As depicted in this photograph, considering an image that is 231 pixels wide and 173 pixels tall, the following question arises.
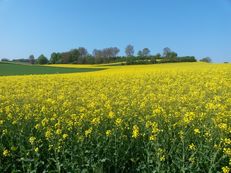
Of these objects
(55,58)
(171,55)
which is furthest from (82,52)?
(171,55)

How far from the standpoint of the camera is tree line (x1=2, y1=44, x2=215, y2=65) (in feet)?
210

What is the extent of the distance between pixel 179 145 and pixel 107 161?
1.23 meters

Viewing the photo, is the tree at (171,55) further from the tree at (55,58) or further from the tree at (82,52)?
the tree at (55,58)

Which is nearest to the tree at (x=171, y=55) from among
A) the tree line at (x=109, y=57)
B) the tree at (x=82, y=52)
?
the tree line at (x=109, y=57)

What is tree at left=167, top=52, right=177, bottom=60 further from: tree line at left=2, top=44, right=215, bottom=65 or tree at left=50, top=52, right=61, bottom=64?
tree at left=50, top=52, right=61, bottom=64

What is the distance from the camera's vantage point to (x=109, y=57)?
261 ft

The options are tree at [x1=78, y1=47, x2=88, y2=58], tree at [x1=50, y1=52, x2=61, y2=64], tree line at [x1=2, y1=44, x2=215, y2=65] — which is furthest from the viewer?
tree at [x1=50, y1=52, x2=61, y2=64]

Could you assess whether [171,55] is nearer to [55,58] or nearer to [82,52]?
[82,52]

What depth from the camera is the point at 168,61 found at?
6269 centimetres

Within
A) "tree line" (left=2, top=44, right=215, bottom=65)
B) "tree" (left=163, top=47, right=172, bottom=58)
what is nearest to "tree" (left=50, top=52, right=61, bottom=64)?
"tree line" (left=2, top=44, right=215, bottom=65)

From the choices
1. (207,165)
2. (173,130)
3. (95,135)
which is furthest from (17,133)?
(207,165)

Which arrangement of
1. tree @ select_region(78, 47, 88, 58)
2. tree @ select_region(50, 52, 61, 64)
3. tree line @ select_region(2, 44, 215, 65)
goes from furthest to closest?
tree @ select_region(50, 52, 61, 64) < tree @ select_region(78, 47, 88, 58) < tree line @ select_region(2, 44, 215, 65)

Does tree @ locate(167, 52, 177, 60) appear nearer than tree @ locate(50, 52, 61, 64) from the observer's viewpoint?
Yes

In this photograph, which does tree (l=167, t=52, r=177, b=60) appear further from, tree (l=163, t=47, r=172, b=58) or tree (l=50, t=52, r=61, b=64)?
tree (l=50, t=52, r=61, b=64)
